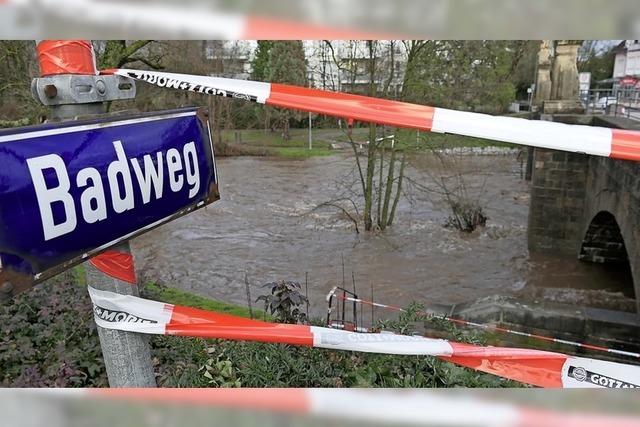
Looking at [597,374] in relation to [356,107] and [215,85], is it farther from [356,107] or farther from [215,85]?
[215,85]

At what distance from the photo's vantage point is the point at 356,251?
44.7ft

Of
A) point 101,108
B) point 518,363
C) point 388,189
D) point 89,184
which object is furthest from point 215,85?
point 388,189

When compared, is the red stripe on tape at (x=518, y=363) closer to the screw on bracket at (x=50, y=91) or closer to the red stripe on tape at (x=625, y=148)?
the red stripe on tape at (x=625, y=148)

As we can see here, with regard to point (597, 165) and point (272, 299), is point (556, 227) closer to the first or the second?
point (597, 165)

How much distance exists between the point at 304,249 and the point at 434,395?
12.4 m

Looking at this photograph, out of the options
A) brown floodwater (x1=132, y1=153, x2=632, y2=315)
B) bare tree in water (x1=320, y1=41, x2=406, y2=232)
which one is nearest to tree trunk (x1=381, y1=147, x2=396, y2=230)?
bare tree in water (x1=320, y1=41, x2=406, y2=232)

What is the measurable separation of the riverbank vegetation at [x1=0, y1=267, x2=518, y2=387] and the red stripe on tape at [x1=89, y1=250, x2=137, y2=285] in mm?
1309

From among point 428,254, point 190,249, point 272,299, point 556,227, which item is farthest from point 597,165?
point 272,299

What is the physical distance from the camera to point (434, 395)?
1.31 meters

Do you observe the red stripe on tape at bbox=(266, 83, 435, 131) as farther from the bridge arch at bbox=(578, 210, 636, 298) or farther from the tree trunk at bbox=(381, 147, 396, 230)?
the bridge arch at bbox=(578, 210, 636, 298)

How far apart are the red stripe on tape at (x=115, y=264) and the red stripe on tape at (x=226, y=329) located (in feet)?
0.73

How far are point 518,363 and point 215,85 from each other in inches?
54.1

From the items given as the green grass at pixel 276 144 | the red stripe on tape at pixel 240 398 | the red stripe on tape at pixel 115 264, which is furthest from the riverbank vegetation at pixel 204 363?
the green grass at pixel 276 144

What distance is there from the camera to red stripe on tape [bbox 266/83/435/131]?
5.06 feet
